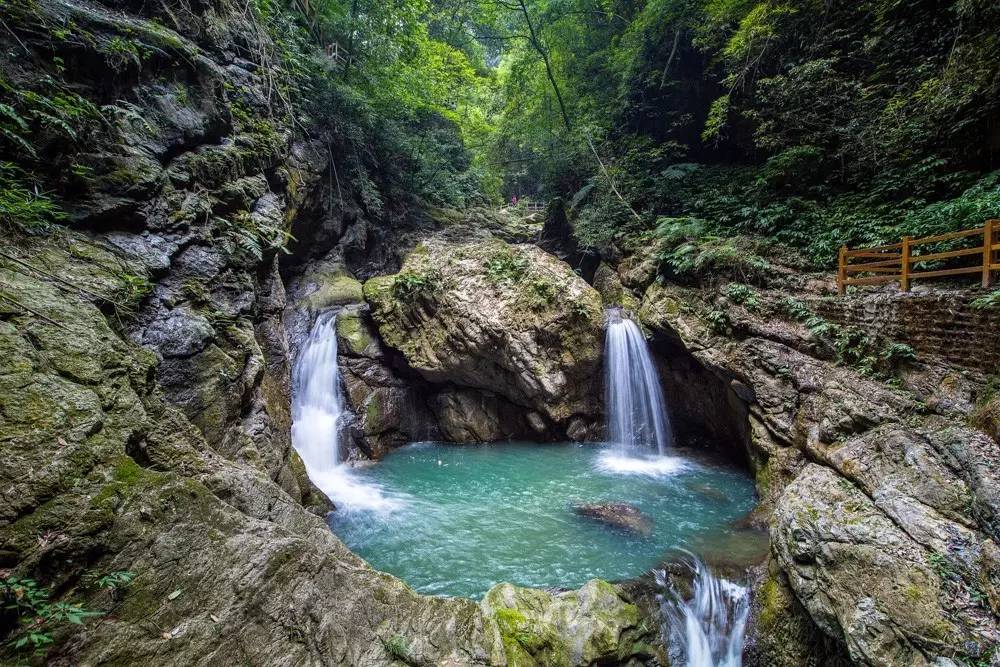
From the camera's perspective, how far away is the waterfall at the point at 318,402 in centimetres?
1013

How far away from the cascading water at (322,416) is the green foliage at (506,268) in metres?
4.69

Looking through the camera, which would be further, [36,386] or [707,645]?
[707,645]

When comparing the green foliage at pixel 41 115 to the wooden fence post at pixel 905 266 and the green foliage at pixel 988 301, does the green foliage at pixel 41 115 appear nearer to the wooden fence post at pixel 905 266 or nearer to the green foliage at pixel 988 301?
the green foliage at pixel 988 301

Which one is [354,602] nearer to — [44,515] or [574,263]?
[44,515]

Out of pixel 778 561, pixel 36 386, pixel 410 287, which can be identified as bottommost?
pixel 778 561

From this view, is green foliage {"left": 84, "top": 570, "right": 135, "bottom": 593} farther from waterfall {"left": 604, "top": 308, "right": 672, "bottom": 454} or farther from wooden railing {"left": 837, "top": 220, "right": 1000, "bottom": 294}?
waterfall {"left": 604, "top": 308, "right": 672, "bottom": 454}

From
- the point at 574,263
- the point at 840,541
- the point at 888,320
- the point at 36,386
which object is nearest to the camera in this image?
the point at 36,386

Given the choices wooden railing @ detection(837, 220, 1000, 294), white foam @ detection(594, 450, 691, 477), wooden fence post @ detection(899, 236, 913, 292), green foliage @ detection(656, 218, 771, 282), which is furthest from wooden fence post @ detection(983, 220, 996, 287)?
white foam @ detection(594, 450, 691, 477)

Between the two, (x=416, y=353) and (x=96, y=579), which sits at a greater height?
(x=416, y=353)

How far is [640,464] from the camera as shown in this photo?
33.3ft

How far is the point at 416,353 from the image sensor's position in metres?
11.8

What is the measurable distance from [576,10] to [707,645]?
20.3 meters

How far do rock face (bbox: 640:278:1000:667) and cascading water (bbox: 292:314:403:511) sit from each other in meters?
6.65

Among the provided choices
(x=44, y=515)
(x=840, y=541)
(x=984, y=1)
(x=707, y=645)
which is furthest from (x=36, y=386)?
(x=984, y=1)
